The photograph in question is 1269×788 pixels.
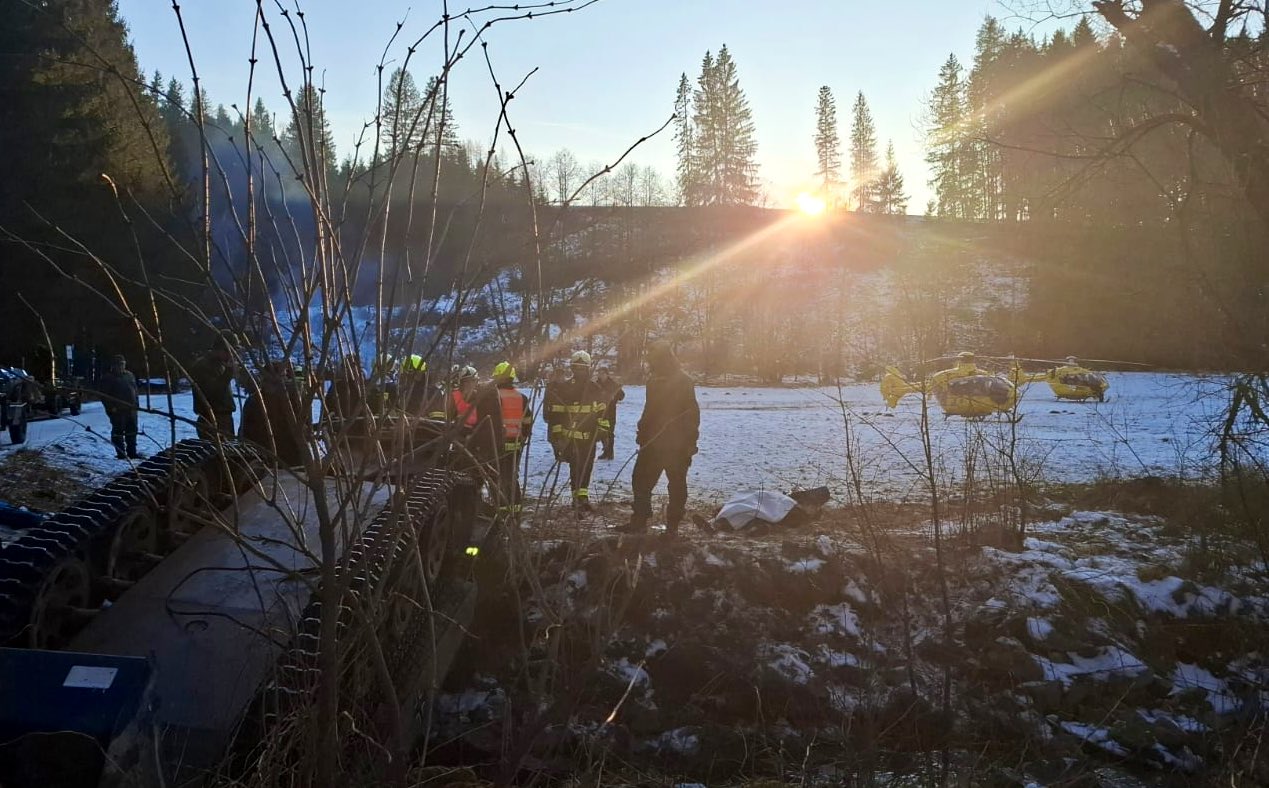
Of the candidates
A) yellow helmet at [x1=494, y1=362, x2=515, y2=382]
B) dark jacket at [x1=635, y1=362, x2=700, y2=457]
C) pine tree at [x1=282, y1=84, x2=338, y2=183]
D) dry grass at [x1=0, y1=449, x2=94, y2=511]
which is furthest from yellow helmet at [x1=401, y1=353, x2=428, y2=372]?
dry grass at [x1=0, y1=449, x2=94, y2=511]

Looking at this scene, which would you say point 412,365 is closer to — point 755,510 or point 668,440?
point 668,440

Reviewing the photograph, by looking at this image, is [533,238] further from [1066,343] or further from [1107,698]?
[1066,343]

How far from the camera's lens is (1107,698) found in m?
6.02

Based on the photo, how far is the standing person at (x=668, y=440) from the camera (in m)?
8.32

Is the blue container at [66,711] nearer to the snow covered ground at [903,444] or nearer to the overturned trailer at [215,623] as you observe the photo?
the overturned trailer at [215,623]

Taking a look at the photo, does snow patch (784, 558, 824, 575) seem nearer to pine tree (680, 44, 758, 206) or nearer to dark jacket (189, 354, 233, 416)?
dark jacket (189, 354, 233, 416)

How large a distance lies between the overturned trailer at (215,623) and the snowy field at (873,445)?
7.00 feet

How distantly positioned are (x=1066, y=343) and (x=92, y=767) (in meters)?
42.8

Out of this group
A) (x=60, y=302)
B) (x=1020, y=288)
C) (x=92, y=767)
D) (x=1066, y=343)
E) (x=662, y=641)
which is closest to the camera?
(x=92, y=767)

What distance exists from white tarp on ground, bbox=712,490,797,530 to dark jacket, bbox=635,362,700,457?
827 millimetres

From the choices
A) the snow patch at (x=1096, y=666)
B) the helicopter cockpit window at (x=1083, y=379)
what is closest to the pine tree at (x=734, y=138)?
the helicopter cockpit window at (x=1083, y=379)

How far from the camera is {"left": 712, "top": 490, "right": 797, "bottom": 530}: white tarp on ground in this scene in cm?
869

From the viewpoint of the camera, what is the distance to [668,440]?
27.2 ft

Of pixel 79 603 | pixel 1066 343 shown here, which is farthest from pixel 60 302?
pixel 1066 343
